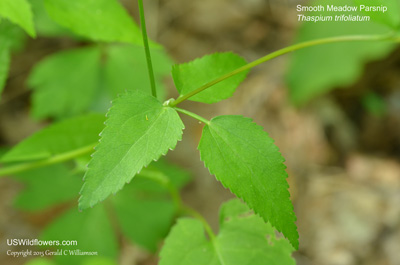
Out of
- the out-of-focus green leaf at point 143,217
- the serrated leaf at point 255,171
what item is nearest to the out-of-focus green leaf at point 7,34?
the serrated leaf at point 255,171

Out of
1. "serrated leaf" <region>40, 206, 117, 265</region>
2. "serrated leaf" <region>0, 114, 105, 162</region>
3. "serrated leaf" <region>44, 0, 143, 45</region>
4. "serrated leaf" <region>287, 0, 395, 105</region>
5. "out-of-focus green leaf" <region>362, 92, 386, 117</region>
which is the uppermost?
"serrated leaf" <region>287, 0, 395, 105</region>

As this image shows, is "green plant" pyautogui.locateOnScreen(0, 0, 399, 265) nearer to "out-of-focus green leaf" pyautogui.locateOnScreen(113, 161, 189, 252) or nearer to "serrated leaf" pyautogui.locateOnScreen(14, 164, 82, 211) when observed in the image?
"out-of-focus green leaf" pyautogui.locateOnScreen(113, 161, 189, 252)

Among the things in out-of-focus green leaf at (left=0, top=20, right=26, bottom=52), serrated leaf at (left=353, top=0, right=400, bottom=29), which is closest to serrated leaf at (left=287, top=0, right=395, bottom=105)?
serrated leaf at (left=353, top=0, right=400, bottom=29)

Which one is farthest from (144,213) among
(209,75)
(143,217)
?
(209,75)

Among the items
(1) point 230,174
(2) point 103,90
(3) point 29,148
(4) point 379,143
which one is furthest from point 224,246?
(4) point 379,143

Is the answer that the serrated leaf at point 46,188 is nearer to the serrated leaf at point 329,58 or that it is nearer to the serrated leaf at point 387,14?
the serrated leaf at point 387,14

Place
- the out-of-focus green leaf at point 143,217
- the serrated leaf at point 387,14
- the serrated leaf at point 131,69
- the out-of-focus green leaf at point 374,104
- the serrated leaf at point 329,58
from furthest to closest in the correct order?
the out-of-focus green leaf at point 374,104, the serrated leaf at point 329,58, the serrated leaf at point 131,69, the out-of-focus green leaf at point 143,217, the serrated leaf at point 387,14
